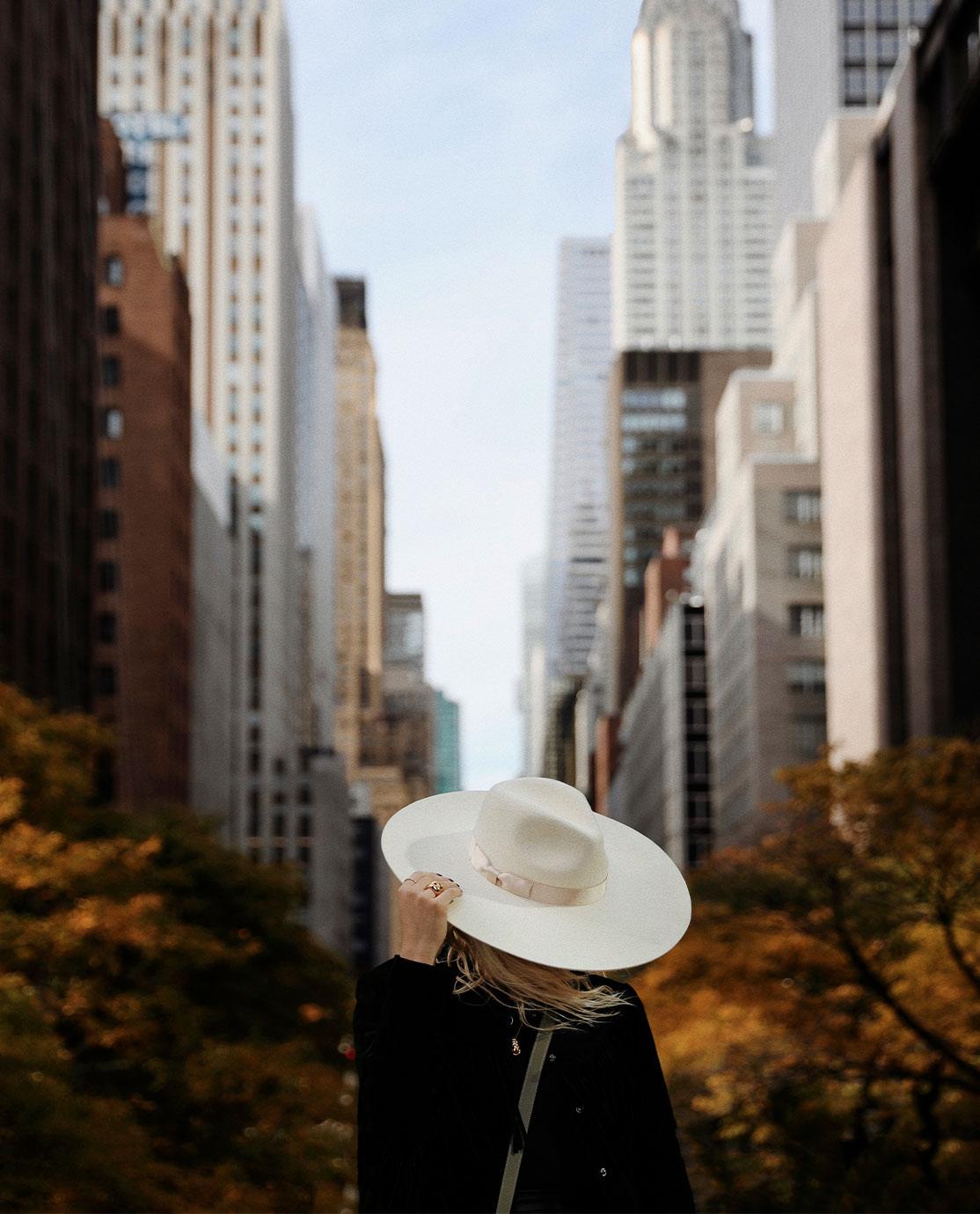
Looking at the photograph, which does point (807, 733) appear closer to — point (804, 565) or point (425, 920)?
point (804, 565)

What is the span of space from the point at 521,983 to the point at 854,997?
28646 mm

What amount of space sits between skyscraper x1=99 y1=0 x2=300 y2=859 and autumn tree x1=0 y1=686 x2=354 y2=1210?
12385 centimetres

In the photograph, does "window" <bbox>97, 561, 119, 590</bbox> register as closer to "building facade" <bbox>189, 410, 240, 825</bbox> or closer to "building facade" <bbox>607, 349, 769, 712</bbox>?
"building facade" <bbox>189, 410, 240, 825</bbox>

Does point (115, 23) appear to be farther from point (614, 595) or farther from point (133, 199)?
point (614, 595)

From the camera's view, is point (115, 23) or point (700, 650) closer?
point (700, 650)

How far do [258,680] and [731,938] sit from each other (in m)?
131

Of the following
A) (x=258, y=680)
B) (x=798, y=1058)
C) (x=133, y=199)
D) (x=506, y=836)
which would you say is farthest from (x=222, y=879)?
(x=258, y=680)

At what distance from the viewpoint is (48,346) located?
65312 mm

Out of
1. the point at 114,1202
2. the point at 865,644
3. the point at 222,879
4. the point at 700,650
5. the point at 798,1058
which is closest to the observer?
the point at 114,1202

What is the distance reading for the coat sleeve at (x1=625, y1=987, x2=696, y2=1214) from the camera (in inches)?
166

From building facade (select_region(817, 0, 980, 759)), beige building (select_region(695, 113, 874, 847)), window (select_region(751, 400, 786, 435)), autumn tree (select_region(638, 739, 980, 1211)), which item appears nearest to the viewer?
autumn tree (select_region(638, 739, 980, 1211))

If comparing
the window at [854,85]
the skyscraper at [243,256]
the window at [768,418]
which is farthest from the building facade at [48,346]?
the window at [854,85]

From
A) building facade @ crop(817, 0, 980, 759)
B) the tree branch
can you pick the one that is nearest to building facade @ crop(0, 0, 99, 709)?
building facade @ crop(817, 0, 980, 759)

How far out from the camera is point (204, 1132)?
28844 millimetres
